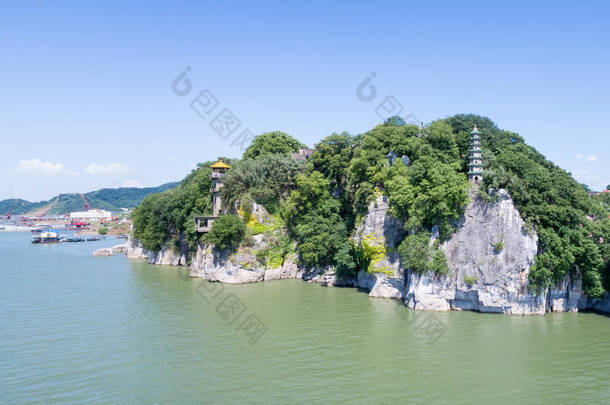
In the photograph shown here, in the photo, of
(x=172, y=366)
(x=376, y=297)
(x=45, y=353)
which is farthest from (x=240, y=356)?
(x=376, y=297)

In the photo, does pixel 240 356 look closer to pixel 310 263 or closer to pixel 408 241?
pixel 408 241

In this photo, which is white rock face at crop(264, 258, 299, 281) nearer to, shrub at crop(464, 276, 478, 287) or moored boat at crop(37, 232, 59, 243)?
shrub at crop(464, 276, 478, 287)

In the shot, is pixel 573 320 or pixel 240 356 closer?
pixel 240 356

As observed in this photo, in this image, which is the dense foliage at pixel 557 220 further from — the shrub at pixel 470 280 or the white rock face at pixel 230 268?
the white rock face at pixel 230 268

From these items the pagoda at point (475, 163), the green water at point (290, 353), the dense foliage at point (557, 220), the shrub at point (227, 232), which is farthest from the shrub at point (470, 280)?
the shrub at point (227, 232)

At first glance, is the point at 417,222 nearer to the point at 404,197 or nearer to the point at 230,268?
the point at 404,197

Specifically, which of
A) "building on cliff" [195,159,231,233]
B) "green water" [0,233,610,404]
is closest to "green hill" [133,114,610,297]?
"building on cliff" [195,159,231,233]

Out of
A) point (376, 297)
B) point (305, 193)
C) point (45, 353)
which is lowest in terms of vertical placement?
point (45, 353)

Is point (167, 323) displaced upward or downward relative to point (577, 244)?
downward
